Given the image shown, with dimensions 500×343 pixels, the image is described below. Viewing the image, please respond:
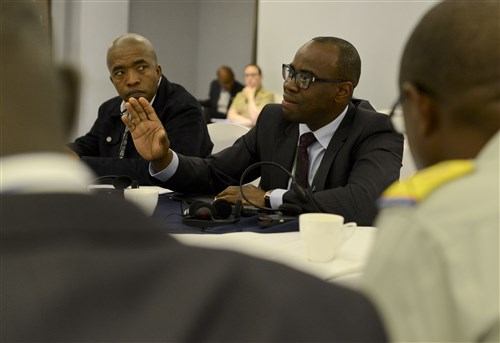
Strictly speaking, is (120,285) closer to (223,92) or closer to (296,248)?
(296,248)

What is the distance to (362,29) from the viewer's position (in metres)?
6.37

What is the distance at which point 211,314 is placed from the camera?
0.43 m

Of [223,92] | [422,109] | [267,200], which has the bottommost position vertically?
[223,92]

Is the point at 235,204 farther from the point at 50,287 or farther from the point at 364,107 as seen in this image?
the point at 50,287

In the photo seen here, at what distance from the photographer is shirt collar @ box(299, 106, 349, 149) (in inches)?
102

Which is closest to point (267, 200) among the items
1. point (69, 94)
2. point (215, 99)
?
point (69, 94)

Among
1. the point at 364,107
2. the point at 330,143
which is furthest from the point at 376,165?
the point at 364,107

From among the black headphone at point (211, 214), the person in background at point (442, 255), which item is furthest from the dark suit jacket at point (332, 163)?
the person in background at point (442, 255)

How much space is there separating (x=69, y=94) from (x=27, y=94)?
0.39ft

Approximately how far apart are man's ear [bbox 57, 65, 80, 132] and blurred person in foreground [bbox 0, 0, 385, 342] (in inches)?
2.7

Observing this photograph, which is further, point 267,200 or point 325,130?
point 325,130

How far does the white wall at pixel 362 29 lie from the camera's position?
6082 millimetres

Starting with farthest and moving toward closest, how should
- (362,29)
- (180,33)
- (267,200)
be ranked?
(180,33) < (362,29) < (267,200)

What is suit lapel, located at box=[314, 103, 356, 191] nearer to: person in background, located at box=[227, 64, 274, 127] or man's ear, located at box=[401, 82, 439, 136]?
man's ear, located at box=[401, 82, 439, 136]
